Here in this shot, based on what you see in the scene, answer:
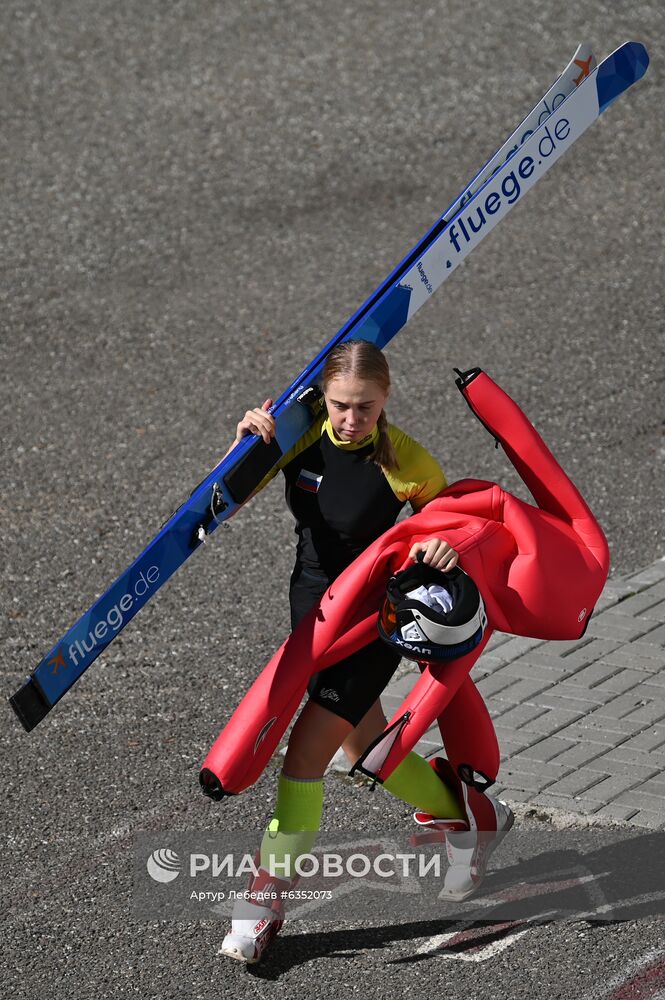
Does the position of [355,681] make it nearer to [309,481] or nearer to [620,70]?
[309,481]

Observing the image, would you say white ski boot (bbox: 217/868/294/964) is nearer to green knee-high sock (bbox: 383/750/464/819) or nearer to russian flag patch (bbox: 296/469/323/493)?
green knee-high sock (bbox: 383/750/464/819)

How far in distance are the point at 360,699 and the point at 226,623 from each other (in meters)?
2.47

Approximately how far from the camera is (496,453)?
865cm

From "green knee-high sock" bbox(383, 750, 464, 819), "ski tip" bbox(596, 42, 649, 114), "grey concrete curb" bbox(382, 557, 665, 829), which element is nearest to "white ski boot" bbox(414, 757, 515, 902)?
"green knee-high sock" bbox(383, 750, 464, 819)

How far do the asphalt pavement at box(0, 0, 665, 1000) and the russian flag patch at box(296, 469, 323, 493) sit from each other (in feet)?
4.97

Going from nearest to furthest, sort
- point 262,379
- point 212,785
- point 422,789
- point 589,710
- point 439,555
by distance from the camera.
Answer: point 439,555
point 212,785
point 422,789
point 589,710
point 262,379

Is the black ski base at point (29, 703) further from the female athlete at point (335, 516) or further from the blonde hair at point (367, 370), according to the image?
the blonde hair at point (367, 370)

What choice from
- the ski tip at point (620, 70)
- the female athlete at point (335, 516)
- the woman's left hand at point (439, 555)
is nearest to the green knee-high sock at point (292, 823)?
the female athlete at point (335, 516)

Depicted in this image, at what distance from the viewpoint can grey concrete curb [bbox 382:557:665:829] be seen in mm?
5574

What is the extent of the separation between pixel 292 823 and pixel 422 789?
582 mm

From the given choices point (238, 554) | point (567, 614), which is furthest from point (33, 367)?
point (567, 614)

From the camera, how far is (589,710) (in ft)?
20.2

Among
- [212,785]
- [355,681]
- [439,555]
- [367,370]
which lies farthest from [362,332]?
[212,785]

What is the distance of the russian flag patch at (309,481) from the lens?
15.5 ft
